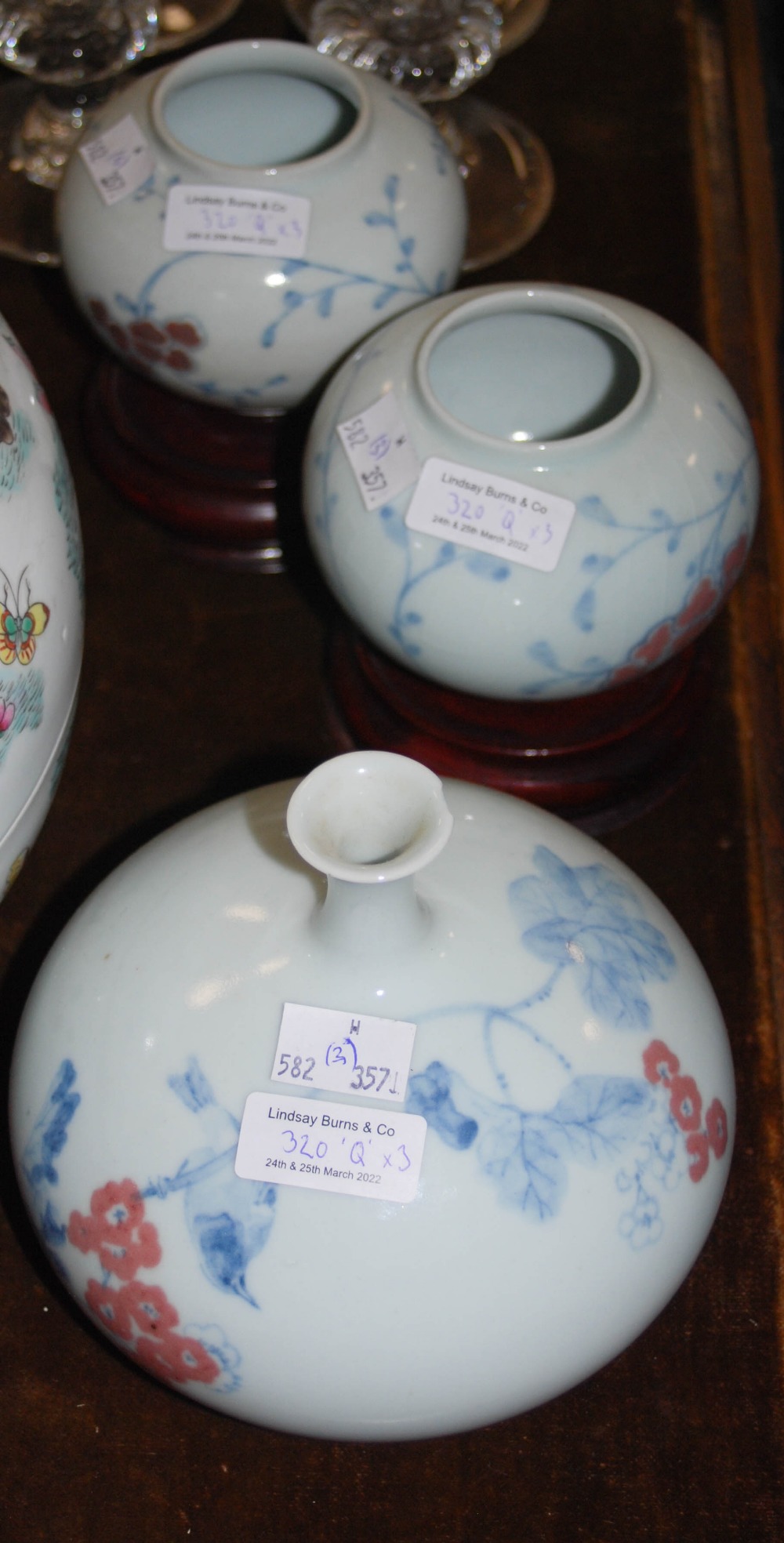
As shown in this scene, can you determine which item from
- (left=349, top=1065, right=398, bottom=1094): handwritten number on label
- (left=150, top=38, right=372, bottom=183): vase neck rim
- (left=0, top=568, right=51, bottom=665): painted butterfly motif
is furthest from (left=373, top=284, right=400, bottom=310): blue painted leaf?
(left=349, top=1065, right=398, bottom=1094): handwritten number on label

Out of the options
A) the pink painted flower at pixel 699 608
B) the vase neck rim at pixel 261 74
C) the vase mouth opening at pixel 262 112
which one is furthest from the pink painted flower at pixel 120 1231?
the vase mouth opening at pixel 262 112

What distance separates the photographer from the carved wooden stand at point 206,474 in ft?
4.13

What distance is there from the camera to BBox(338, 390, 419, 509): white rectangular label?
0.89m

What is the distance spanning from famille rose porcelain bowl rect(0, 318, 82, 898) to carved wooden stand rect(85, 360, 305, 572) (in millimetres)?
455

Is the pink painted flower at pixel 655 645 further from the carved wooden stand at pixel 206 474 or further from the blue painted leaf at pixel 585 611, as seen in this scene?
the carved wooden stand at pixel 206 474

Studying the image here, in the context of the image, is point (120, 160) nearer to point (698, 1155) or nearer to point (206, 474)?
point (206, 474)

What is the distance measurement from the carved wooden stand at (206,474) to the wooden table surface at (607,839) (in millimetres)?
27

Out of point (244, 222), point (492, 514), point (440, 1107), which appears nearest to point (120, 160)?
point (244, 222)

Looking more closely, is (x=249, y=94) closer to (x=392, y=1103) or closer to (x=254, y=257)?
(x=254, y=257)

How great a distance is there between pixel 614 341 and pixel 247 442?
1.24 ft

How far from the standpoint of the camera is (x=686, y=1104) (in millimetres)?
667

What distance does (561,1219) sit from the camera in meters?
0.61

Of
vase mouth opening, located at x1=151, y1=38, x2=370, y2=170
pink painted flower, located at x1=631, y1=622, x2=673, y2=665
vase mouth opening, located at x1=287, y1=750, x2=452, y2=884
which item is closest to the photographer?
vase mouth opening, located at x1=287, y1=750, x2=452, y2=884

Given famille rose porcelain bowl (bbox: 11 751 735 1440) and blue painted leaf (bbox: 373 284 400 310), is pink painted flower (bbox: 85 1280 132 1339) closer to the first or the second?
famille rose porcelain bowl (bbox: 11 751 735 1440)
